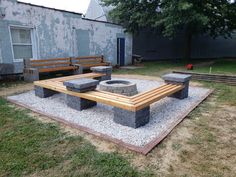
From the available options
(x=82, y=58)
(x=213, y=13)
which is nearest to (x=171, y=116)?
(x=82, y=58)

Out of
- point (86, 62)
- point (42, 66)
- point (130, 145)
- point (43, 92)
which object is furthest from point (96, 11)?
point (130, 145)

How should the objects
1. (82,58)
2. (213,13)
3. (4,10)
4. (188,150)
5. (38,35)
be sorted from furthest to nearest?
1. (213,13)
2. (82,58)
3. (38,35)
4. (4,10)
5. (188,150)

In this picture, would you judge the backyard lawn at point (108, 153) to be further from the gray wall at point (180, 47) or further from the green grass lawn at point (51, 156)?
the gray wall at point (180, 47)

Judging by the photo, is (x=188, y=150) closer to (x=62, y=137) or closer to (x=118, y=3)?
(x=62, y=137)

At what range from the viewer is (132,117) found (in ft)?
9.32

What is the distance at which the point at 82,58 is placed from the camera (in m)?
8.56

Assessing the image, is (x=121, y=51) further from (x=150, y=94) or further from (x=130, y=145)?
(x=130, y=145)

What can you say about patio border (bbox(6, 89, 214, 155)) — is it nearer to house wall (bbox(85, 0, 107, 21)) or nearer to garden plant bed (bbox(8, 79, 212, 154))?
garden plant bed (bbox(8, 79, 212, 154))

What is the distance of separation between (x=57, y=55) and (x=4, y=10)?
2.46 meters

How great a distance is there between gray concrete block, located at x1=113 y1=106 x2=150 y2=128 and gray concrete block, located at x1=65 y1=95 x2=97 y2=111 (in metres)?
0.87

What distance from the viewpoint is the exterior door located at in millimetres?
11078

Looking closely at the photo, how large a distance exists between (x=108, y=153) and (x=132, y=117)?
0.77m

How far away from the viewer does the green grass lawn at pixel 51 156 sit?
1.93 m

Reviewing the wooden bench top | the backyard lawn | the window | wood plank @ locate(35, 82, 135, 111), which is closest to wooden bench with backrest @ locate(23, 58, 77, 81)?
the window
